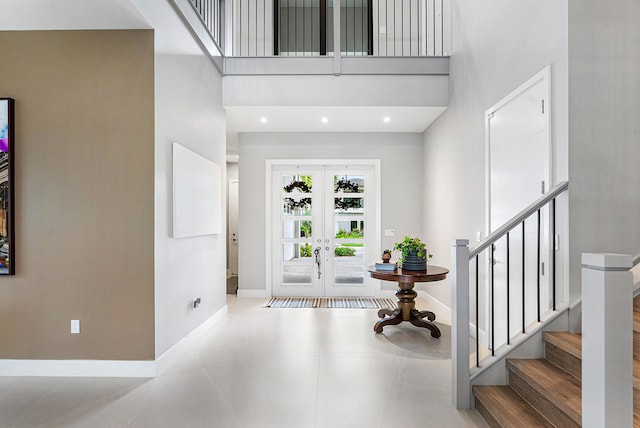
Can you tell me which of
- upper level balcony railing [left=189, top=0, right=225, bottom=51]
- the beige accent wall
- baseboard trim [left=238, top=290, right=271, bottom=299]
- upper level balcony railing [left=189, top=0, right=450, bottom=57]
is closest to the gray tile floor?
the beige accent wall

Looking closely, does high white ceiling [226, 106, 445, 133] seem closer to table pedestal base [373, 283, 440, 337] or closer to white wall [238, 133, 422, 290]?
white wall [238, 133, 422, 290]

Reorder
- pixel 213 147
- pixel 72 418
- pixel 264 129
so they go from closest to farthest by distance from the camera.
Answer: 1. pixel 72 418
2. pixel 213 147
3. pixel 264 129

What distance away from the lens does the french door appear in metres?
6.33

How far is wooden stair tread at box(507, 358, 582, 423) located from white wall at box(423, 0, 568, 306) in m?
0.78

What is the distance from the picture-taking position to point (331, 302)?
19.4ft

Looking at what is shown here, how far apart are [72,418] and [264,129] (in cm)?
451

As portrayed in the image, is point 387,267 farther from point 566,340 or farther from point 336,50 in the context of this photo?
point 336,50

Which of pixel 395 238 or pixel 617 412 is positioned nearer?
pixel 617 412

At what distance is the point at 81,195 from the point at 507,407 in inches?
131

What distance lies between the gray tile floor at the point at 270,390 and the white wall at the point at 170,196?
15.0 inches

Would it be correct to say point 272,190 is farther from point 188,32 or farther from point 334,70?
point 188,32

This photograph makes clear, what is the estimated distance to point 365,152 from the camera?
6289 millimetres

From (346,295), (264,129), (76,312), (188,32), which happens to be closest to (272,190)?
(264,129)

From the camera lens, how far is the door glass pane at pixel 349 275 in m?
6.36
